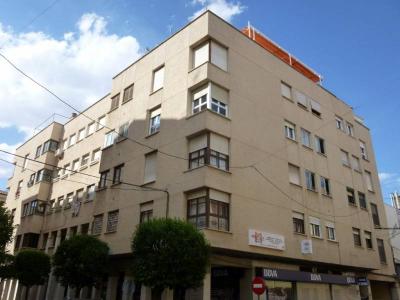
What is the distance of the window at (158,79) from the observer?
2404cm

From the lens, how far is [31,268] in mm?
26062

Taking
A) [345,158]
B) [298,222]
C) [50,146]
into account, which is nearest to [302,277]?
[298,222]

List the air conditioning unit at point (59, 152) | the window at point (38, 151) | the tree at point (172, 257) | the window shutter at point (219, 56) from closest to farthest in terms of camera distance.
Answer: the tree at point (172, 257) < the window shutter at point (219, 56) < the air conditioning unit at point (59, 152) < the window at point (38, 151)

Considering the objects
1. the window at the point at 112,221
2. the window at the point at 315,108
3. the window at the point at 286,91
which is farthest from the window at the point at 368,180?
the window at the point at 112,221

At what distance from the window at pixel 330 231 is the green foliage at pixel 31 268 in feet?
61.8

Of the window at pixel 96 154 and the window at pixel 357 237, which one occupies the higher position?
the window at pixel 96 154

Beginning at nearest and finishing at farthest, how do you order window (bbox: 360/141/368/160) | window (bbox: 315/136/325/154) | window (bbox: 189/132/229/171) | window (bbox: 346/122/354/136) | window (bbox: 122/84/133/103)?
window (bbox: 189/132/229/171)
window (bbox: 122/84/133/103)
window (bbox: 315/136/325/154)
window (bbox: 346/122/354/136)
window (bbox: 360/141/368/160)

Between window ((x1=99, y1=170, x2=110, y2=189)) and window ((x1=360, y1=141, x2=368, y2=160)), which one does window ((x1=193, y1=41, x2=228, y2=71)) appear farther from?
window ((x1=360, y1=141, x2=368, y2=160))

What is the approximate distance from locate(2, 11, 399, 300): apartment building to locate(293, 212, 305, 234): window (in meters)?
0.08

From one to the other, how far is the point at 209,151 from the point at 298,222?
7.77 metres

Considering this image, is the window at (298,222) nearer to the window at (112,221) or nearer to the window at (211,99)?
the window at (211,99)

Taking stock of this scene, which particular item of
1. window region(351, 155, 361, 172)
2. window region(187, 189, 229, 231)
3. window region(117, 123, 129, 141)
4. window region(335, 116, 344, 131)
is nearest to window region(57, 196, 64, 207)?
window region(117, 123, 129, 141)

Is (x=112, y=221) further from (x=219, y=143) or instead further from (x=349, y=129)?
(x=349, y=129)

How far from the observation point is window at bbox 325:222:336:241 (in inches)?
971
